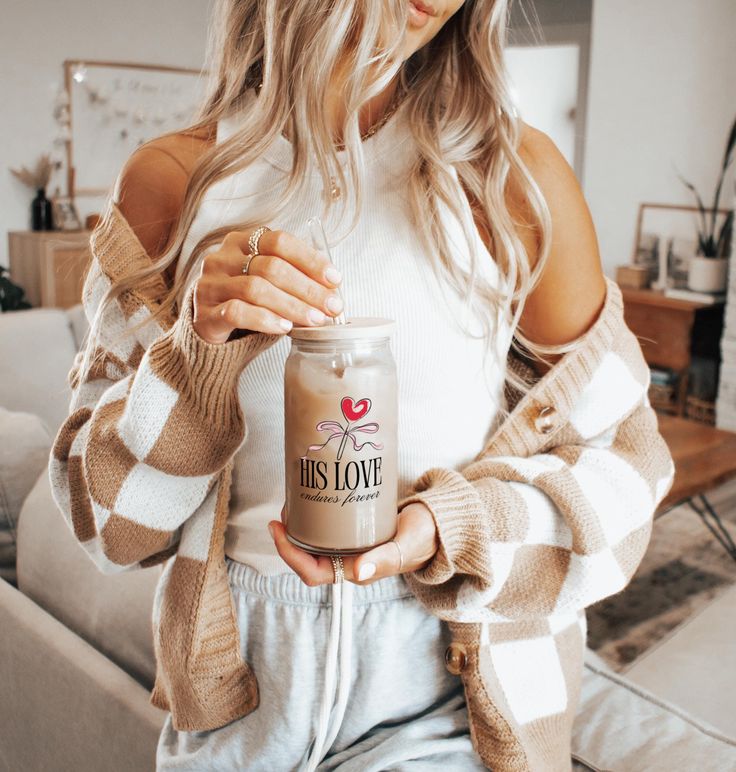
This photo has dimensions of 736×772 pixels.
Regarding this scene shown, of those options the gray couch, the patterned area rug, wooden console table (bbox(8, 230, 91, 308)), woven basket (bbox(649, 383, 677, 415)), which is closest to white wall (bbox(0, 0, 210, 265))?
wooden console table (bbox(8, 230, 91, 308))

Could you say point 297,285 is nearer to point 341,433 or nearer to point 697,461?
point 341,433

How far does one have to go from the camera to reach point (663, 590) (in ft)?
9.00

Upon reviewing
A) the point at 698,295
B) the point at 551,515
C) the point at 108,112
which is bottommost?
the point at 698,295

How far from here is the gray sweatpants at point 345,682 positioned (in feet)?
2.55

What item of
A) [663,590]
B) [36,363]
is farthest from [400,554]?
[663,590]

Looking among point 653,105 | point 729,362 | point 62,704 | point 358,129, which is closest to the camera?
point 358,129

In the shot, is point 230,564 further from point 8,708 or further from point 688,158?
point 688,158

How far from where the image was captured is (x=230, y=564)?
2.78 ft

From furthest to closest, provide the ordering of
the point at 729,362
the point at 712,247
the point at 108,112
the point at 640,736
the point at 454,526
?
the point at 108,112 → the point at 712,247 → the point at 729,362 → the point at 640,736 → the point at 454,526

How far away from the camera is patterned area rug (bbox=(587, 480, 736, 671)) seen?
2.44 meters

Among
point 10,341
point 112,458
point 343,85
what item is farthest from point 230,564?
point 10,341

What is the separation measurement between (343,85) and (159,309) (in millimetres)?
281

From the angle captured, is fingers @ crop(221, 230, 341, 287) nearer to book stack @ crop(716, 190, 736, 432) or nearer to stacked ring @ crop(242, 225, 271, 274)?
stacked ring @ crop(242, 225, 271, 274)

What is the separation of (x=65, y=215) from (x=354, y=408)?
5161 millimetres
